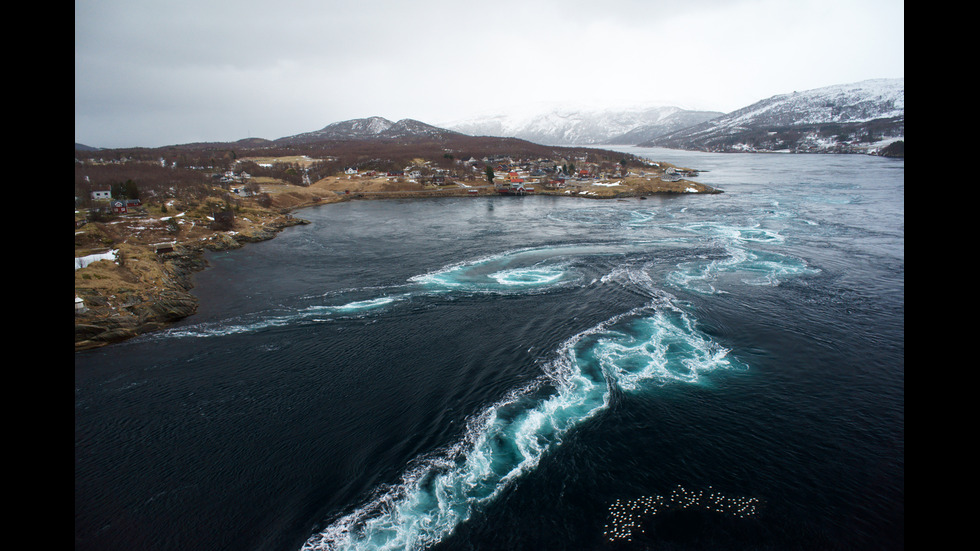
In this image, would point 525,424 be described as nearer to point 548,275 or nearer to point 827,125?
point 548,275

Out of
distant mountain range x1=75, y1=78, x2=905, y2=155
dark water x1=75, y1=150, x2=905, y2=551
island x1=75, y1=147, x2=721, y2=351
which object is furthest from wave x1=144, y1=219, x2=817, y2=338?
distant mountain range x1=75, y1=78, x2=905, y2=155

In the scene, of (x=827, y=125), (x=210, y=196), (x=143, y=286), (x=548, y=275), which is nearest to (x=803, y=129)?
(x=827, y=125)

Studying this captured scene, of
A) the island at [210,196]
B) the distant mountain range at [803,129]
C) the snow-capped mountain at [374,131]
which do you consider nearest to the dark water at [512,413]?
the island at [210,196]

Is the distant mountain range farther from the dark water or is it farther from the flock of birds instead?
the flock of birds

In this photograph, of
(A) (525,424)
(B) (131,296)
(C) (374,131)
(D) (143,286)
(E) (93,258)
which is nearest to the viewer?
(A) (525,424)
